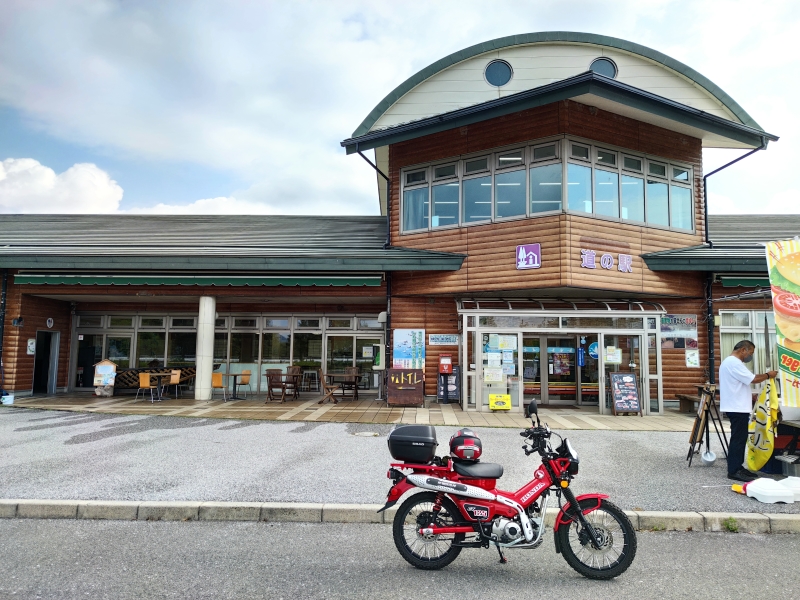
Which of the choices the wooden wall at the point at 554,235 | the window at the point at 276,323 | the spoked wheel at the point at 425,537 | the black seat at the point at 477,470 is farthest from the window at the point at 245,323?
the black seat at the point at 477,470

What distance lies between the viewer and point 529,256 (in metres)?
11.9

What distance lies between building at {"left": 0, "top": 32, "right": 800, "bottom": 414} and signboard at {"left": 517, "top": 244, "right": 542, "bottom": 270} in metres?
0.04

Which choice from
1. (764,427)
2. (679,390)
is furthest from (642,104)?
(764,427)

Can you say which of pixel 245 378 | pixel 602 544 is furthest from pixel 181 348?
pixel 602 544

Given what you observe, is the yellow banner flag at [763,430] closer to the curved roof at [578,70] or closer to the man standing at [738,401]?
the man standing at [738,401]

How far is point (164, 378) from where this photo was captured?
14.2 m

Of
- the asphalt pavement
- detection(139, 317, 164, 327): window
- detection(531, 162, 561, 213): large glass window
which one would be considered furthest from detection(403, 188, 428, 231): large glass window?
the asphalt pavement

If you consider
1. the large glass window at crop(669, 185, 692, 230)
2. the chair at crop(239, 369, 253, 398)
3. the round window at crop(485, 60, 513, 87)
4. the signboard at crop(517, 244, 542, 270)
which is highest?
the round window at crop(485, 60, 513, 87)

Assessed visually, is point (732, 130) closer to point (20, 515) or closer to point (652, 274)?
point (652, 274)

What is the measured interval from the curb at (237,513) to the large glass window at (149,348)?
11.9 m

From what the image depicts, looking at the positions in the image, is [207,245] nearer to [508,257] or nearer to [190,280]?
[190,280]

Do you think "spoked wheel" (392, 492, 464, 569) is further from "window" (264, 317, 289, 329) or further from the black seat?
"window" (264, 317, 289, 329)

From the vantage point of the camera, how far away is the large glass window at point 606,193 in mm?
12164

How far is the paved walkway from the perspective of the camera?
10289mm
